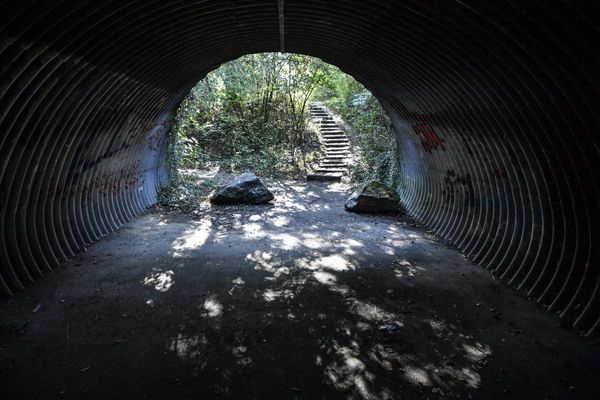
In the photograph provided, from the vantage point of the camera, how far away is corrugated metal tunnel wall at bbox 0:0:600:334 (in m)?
4.41

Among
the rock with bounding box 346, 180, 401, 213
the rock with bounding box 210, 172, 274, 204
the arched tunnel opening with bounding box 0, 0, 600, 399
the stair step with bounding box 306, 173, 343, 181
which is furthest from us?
the stair step with bounding box 306, 173, 343, 181

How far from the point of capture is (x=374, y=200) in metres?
11.1

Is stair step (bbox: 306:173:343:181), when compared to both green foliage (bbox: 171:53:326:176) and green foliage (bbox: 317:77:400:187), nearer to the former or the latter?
green foliage (bbox: 317:77:400:187)

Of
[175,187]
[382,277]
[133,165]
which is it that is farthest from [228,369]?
[175,187]

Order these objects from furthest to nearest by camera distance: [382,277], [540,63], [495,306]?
[382,277] < [495,306] < [540,63]

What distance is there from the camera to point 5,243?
5.64 meters

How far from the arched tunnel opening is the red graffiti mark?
0.26 feet

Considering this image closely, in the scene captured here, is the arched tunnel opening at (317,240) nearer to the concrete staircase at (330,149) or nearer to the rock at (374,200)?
the rock at (374,200)

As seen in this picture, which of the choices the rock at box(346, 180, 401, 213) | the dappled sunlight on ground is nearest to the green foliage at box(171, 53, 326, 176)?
the rock at box(346, 180, 401, 213)

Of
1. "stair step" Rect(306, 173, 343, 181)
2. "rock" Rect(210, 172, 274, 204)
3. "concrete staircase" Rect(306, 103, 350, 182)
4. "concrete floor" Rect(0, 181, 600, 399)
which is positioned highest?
"concrete staircase" Rect(306, 103, 350, 182)

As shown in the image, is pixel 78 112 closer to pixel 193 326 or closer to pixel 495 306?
pixel 193 326

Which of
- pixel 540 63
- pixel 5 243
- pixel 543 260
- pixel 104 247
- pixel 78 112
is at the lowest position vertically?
pixel 104 247

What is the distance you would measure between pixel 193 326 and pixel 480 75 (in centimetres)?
530

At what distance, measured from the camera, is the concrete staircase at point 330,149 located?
55.5ft
